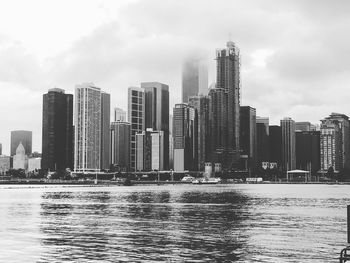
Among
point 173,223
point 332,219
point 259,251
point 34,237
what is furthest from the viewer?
point 332,219

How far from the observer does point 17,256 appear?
49906mm

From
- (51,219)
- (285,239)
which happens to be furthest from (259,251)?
(51,219)

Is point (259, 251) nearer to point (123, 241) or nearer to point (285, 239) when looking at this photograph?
point (285, 239)

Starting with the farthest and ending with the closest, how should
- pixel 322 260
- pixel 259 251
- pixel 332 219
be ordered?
1. pixel 332 219
2. pixel 259 251
3. pixel 322 260

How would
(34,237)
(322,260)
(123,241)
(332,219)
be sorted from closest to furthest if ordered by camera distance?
(322,260)
(123,241)
(34,237)
(332,219)

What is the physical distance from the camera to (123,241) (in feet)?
197

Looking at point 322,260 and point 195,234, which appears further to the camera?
point 195,234

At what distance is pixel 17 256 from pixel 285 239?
28.7 m

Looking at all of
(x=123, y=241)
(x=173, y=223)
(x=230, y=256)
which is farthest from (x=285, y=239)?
(x=173, y=223)

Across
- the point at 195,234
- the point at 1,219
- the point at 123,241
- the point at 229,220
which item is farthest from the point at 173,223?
the point at 1,219

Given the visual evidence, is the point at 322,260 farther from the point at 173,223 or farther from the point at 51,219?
the point at 51,219

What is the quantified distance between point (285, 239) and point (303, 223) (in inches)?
852

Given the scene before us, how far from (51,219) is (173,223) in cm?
2257

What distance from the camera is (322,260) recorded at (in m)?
47.1
